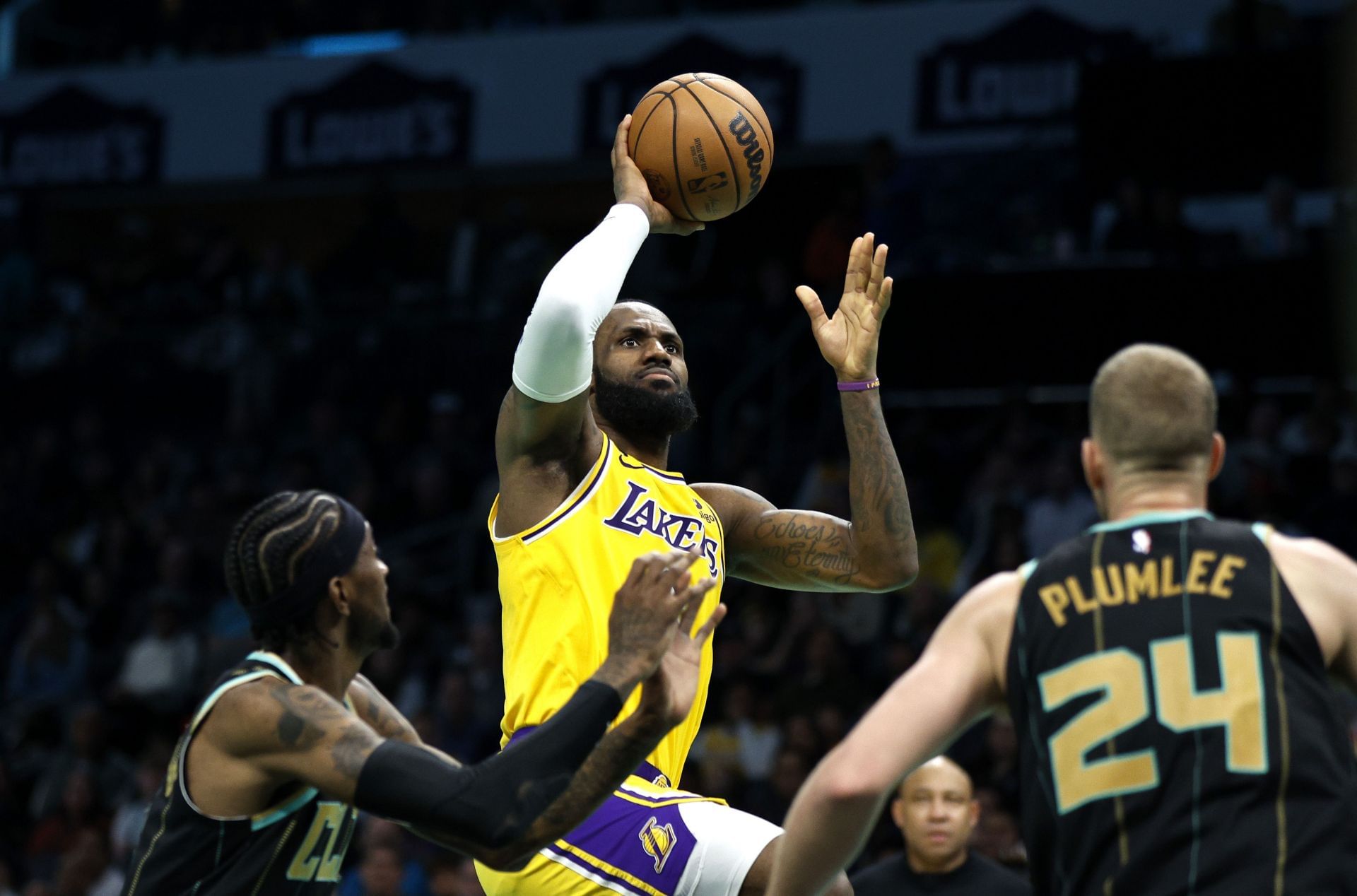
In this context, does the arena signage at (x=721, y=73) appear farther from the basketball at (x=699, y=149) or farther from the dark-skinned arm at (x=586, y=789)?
the dark-skinned arm at (x=586, y=789)

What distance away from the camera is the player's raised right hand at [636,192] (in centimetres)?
539

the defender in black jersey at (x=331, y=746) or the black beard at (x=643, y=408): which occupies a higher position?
the black beard at (x=643, y=408)

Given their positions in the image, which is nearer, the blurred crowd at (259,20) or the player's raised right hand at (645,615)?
the player's raised right hand at (645,615)

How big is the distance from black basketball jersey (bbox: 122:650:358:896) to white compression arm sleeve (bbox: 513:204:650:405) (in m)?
1.11

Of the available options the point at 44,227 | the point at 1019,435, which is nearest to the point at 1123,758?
the point at 1019,435

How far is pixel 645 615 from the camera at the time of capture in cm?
399

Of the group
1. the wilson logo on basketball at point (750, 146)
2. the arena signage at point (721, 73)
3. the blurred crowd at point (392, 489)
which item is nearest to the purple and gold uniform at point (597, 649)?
the wilson logo on basketball at point (750, 146)

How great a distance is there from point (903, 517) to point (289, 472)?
408 inches

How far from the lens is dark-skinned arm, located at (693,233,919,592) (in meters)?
5.22

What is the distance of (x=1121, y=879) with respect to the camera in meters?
3.18

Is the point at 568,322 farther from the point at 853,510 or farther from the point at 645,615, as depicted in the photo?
the point at 853,510

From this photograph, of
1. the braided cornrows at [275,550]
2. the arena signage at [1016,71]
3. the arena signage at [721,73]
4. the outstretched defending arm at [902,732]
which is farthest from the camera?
the arena signage at [721,73]

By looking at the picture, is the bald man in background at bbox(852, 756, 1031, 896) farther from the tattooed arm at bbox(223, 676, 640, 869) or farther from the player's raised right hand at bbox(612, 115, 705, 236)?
the tattooed arm at bbox(223, 676, 640, 869)

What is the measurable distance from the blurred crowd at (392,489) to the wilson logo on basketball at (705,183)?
472 cm
